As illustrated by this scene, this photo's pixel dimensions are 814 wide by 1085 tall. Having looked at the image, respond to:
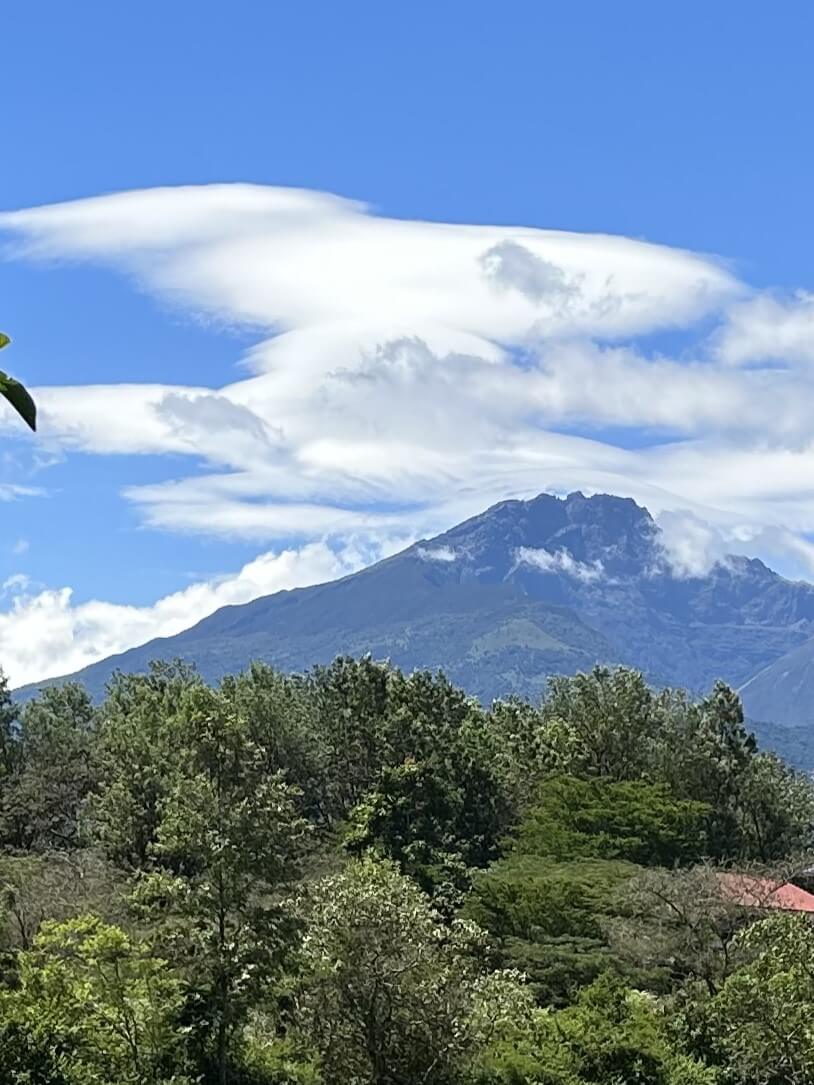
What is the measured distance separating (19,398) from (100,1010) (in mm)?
22682

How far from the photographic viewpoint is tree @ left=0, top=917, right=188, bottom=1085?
24797mm

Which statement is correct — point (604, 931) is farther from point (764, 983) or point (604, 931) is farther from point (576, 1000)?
point (764, 983)

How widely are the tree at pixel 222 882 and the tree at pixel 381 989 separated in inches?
37.1

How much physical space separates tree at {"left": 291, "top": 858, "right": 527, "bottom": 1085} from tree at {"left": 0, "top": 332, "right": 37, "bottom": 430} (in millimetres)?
21672

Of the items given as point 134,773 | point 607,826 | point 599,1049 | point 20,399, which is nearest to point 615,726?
point 607,826

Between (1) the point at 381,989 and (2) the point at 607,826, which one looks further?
(2) the point at 607,826

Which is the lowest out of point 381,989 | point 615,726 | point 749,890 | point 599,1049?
point 599,1049

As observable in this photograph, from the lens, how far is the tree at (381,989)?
25.4 m

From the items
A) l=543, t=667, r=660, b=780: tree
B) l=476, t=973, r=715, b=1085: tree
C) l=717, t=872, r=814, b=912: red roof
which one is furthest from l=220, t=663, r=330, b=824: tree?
l=476, t=973, r=715, b=1085: tree

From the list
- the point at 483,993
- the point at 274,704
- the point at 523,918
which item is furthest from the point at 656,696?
the point at 483,993

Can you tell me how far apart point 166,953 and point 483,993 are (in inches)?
290

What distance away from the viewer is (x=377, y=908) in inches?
997

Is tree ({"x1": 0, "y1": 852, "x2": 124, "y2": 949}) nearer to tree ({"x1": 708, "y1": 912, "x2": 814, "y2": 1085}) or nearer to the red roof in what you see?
tree ({"x1": 708, "y1": 912, "x2": 814, "y2": 1085})

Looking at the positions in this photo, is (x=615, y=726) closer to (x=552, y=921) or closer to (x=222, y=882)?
(x=552, y=921)
